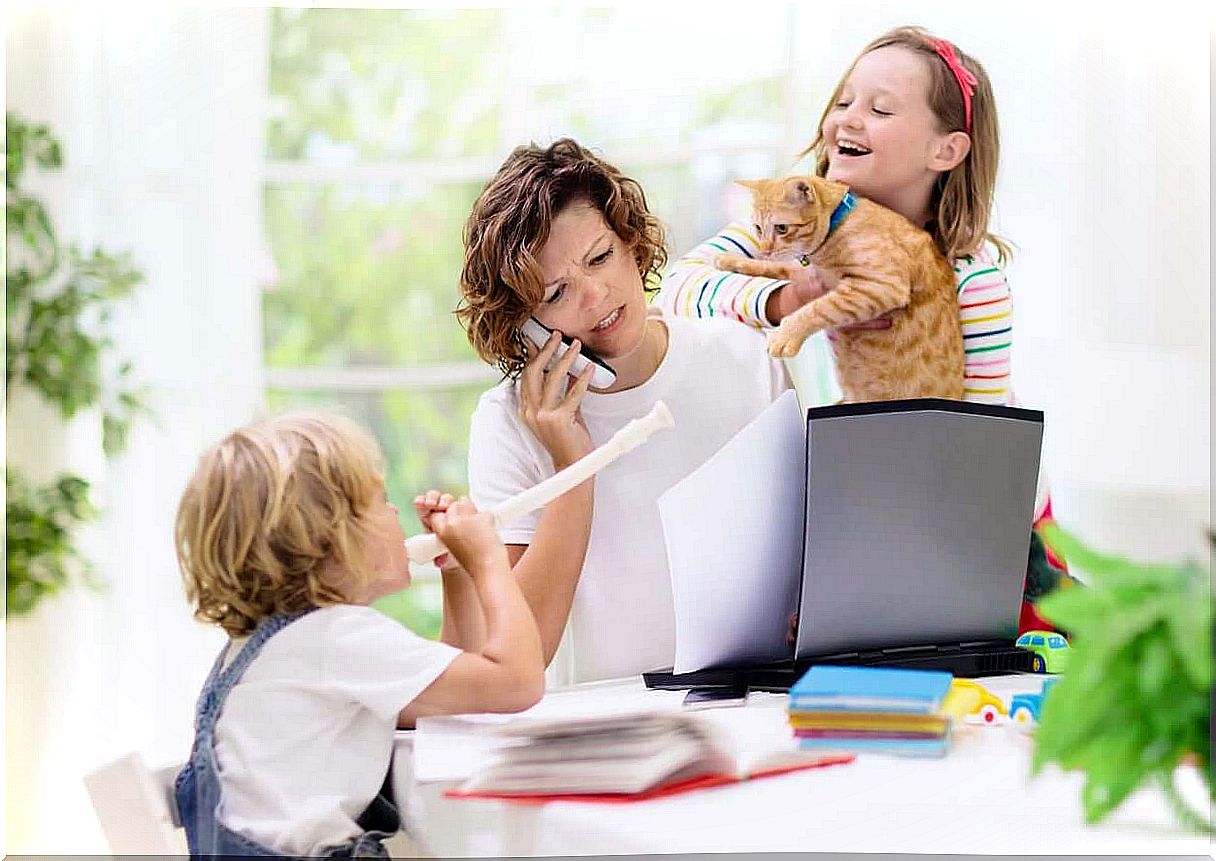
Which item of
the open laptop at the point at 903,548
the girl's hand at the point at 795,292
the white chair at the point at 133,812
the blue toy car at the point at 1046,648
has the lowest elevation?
the white chair at the point at 133,812

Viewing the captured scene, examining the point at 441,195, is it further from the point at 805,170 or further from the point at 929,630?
the point at 929,630

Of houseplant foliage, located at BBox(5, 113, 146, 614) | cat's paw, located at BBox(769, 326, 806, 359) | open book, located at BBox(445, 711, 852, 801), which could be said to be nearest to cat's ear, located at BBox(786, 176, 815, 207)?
cat's paw, located at BBox(769, 326, 806, 359)

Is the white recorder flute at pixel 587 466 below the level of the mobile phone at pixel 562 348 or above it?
below

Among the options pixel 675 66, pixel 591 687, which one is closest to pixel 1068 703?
pixel 591 687

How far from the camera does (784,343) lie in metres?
1.44

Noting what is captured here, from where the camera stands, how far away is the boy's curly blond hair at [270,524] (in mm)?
1117

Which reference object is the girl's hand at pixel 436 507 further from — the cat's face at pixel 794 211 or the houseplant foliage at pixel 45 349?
the houseplant foliage at pixel 45 349

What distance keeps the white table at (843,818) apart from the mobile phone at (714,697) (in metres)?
0.18

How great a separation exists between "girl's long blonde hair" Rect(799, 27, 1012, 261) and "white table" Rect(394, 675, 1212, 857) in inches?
25.1

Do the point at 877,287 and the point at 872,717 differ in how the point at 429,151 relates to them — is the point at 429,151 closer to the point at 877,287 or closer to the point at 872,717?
the point at 877,287

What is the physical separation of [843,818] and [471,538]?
0.43 metres

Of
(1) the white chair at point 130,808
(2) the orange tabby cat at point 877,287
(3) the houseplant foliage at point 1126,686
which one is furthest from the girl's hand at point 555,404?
(3) the houseplant foliage at point 1126,686

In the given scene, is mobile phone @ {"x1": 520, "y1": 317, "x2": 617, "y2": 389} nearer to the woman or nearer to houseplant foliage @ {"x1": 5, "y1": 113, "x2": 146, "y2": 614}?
the woman

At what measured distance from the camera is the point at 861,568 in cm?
131
